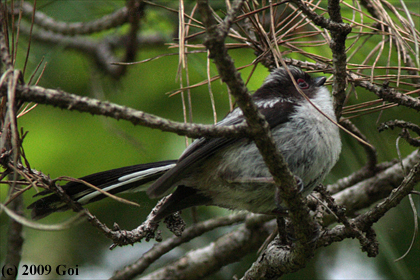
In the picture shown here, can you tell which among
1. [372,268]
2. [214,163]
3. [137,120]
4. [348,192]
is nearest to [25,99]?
[137,120]

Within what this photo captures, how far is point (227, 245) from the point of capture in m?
3.86

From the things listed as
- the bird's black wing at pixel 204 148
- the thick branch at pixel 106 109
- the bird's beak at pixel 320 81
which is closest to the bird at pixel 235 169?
the bird's black wing at pixel 204 148

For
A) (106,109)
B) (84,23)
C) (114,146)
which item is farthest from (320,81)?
(84,23)

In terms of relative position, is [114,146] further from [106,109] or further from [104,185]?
[106,109]

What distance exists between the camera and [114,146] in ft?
14.2

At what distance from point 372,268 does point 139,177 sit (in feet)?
8.00

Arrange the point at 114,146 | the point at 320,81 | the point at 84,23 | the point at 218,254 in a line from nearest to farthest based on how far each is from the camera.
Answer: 1. the point at 320,81
2. the point at 218,254
3. the point at 114,146
4. the point at 84,23

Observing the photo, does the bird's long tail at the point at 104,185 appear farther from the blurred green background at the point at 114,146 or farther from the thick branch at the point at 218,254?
the thick branch at the point at 218,254

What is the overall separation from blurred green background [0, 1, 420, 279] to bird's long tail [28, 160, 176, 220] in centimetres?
103

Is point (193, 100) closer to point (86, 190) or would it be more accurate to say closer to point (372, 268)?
point (86, 190)

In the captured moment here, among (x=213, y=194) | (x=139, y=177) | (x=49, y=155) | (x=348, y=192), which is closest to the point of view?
(x=139, y=177)

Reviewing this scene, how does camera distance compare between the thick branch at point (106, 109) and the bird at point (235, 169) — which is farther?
the bird at point (235, 169)

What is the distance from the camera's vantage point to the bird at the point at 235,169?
104 inches

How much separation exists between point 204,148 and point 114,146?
1.91 m
